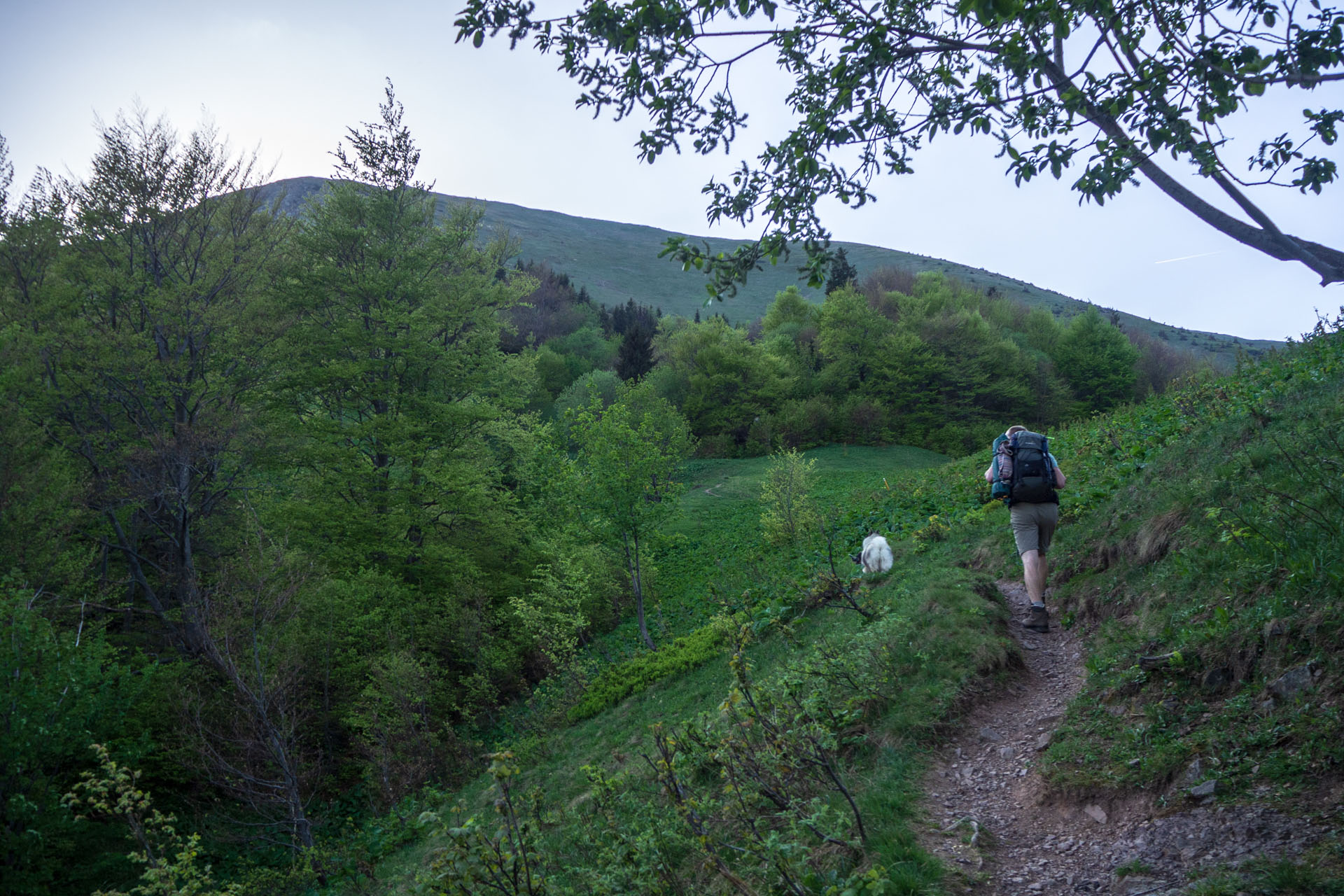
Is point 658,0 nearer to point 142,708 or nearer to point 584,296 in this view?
point 142,708

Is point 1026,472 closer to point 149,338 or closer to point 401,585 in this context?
point 401,585

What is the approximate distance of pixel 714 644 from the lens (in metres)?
11.8

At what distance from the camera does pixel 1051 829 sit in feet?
12.6

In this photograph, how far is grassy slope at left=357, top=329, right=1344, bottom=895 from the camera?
3.58 meters

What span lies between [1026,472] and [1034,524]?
1.67 feet

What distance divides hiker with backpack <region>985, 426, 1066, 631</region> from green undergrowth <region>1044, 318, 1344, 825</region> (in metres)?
0.33

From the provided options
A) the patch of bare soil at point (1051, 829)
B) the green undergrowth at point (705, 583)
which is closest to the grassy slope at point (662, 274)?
the green undergrowth at point (705, 583)

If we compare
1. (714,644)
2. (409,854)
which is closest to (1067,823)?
(714,644)

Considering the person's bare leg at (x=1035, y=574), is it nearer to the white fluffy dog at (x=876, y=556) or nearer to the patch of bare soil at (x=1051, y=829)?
the patch of bare soil at (x=1051, y=829)

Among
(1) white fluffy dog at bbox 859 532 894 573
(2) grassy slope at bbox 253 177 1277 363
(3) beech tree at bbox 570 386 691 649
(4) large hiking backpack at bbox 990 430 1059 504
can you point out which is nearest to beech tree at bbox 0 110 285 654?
(3) beech tree at bbox 570 386 691 649

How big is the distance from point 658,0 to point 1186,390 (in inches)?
546

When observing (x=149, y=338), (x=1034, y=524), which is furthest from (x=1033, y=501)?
(x=149, y=338)

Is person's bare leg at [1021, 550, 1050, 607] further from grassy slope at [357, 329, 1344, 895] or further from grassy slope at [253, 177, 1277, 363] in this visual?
grassy slope at [253, 177, 1277, 363]

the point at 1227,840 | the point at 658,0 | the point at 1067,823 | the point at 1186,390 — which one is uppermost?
the point at 658,0
